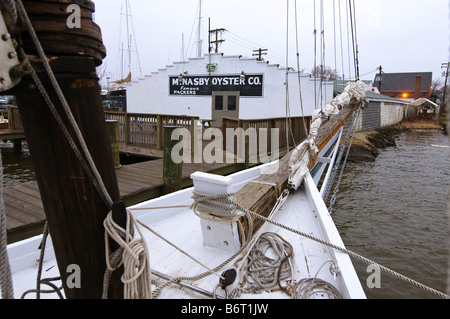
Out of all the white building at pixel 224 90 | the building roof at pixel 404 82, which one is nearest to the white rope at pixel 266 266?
the white building at pixel 224 90

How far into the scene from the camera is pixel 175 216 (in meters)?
3.74

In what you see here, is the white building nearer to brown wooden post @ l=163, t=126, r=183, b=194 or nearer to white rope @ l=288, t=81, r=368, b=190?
white rope @ l=288, t=81, r=368, b=190

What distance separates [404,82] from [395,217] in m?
71.3

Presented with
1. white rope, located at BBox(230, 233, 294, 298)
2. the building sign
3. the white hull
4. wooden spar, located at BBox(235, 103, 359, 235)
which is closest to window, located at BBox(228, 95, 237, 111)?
the building sign

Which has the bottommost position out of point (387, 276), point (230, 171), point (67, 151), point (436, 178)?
point (387, 276)

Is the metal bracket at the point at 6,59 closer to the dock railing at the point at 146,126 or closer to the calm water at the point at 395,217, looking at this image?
the calm water at the point at 395,217

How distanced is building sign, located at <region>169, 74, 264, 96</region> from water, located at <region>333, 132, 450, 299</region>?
20.7 ft

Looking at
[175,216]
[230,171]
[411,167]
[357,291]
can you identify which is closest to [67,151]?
[357,291]

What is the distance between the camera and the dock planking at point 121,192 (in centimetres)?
400

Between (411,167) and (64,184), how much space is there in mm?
15021

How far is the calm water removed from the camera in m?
5.27

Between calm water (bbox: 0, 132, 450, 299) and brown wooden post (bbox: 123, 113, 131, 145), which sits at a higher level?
brown wooden post (bbox: 123, 113, 131, 145)

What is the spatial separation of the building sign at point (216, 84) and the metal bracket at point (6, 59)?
1513 centimetres
